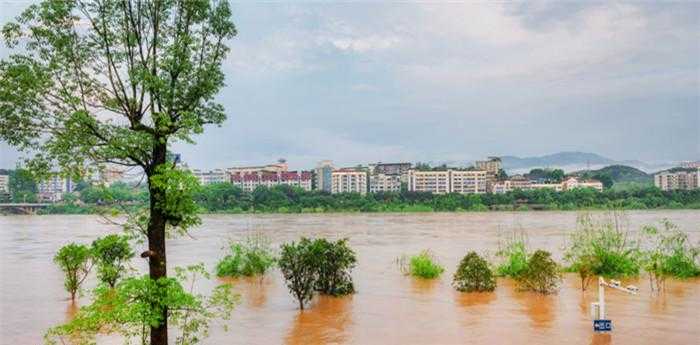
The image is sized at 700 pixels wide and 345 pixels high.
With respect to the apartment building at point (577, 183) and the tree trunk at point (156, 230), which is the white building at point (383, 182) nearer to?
the apartment building at point (577, 183)

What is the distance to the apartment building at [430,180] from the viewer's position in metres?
125

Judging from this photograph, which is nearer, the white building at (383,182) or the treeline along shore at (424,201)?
the treeline along shore at (424,201)

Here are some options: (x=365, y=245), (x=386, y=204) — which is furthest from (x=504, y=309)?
(x=386, y=204)

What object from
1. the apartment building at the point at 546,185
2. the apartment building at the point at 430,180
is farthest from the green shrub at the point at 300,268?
the apartment building at the point at 430,180

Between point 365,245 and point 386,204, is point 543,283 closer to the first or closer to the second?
point 365,245

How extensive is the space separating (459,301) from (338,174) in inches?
4571

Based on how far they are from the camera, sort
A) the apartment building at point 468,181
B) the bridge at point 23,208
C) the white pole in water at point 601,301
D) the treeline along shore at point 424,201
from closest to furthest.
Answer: the white pole in water at point 601,301 < the treeline along shore at point 424,201 < the bridge at point 23,208 < the apartment building at point 468,181

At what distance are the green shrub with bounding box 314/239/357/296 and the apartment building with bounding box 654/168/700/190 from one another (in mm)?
104264

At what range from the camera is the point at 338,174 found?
130 meters

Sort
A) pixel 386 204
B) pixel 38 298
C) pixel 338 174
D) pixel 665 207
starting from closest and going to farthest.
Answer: pixel 38 298, pixel 665 207, pixel 386 204, pixel 338 174

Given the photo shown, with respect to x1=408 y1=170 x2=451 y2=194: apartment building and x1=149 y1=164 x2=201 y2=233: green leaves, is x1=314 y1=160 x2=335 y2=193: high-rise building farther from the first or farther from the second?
x1=149 y1=164 x2=201 y2=233: green leaves

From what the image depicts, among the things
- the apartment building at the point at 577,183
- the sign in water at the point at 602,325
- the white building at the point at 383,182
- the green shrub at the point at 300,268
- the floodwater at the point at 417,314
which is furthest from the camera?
the white building at the point at 383,182

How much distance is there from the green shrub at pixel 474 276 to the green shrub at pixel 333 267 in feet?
8.15

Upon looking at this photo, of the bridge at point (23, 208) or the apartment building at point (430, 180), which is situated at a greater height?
the apartment building at point (430, 180)
